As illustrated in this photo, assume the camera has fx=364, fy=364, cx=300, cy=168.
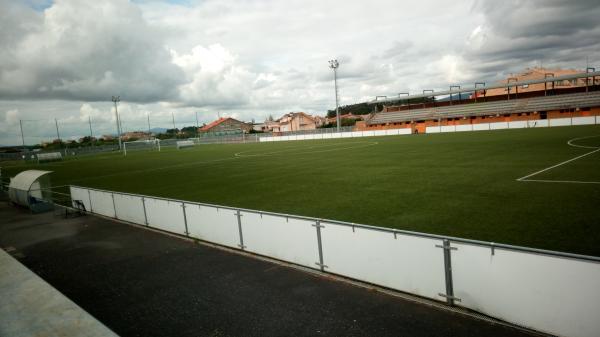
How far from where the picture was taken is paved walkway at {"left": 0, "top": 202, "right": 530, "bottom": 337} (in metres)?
6.28

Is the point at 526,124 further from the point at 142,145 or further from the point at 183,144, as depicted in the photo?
the point at 142,145

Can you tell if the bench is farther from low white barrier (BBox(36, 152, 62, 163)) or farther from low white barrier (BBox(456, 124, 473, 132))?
low white barrier (BBox(456, 124, 473, 132))

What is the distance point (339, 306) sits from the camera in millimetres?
6953

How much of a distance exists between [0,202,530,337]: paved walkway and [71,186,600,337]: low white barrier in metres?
0.35

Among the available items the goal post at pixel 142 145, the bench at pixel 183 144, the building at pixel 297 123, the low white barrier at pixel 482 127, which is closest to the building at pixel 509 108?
the low white barrier at pixel 482 127

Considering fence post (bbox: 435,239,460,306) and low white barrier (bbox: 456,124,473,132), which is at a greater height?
low white barrier (bbox: 456,124,473,132)

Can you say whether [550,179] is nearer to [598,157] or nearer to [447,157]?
[598,157]

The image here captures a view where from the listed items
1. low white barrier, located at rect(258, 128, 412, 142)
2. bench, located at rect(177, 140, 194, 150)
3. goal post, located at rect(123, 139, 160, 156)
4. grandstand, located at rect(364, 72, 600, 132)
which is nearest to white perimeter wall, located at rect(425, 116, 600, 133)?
low white barrier, located at rect(258, 128, 412, 142)

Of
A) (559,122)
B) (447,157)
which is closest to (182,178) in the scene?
(447,157)

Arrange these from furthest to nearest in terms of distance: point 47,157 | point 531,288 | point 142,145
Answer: point 142,145 → point 47,157 → point 531,288

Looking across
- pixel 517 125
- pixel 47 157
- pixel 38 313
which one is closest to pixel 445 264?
pixel 38 313

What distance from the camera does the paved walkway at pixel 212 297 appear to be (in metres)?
6.28

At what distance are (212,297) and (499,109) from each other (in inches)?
2955

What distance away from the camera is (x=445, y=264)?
6641 mm
